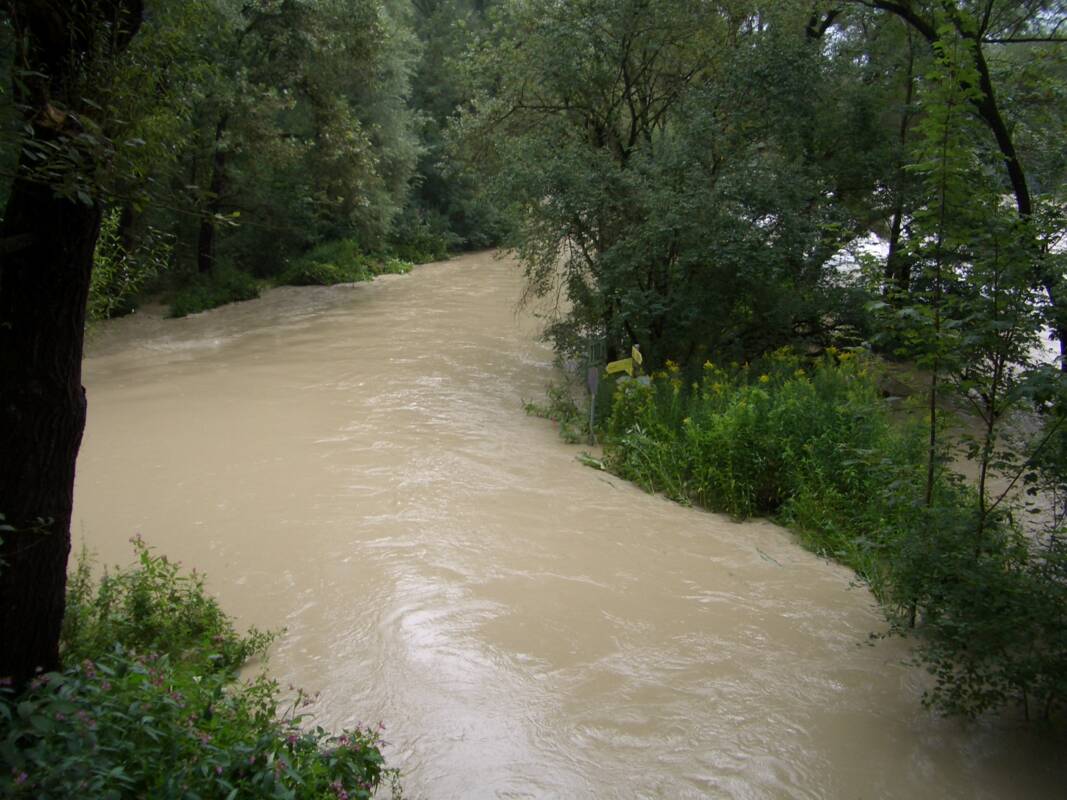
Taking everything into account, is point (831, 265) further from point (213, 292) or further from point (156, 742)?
point (213, 292)

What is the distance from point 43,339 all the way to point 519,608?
3.46 metres

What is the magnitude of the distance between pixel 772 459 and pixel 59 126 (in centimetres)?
657

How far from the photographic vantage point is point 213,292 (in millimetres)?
19375

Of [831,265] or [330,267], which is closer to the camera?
[831,265]

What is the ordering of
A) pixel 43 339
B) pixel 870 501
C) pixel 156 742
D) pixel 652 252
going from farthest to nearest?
1. pixel 652 252
2. pixel 870 501
3. pixel 43 339
4. pixel 156 742

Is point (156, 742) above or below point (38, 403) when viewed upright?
below

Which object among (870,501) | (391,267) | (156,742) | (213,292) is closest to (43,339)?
(156,742)

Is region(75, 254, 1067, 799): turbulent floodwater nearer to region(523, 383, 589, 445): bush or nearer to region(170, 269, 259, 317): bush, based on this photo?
region(523, 383, 589, 445): bush

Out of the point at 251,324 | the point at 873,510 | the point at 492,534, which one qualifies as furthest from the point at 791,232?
the point at 251,324

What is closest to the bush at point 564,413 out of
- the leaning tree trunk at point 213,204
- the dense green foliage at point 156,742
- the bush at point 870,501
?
the bush at point 870,501

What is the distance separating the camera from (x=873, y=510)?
709 cm

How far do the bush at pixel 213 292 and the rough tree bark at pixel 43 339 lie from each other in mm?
15390

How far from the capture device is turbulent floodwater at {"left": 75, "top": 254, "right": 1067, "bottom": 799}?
14.0ft

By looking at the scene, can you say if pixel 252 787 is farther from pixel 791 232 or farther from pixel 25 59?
pixel 791 232
